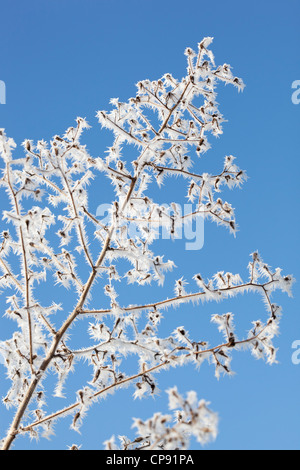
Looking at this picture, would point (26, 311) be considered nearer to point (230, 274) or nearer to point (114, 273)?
point (114, 273)

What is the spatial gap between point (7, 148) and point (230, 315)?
7.27 ft

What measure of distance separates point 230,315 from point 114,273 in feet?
4.23

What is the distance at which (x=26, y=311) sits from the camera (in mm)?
3557

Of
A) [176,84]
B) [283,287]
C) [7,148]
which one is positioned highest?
[176,84]

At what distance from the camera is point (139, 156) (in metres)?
4.02

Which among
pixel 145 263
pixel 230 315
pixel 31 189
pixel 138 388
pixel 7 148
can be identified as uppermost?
pixel 7 148

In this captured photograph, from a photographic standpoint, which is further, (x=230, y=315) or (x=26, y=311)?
(x=26, y=311)

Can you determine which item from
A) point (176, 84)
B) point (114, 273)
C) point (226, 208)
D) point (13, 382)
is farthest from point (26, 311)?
point (176, 84)

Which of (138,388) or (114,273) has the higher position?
(114,273)
